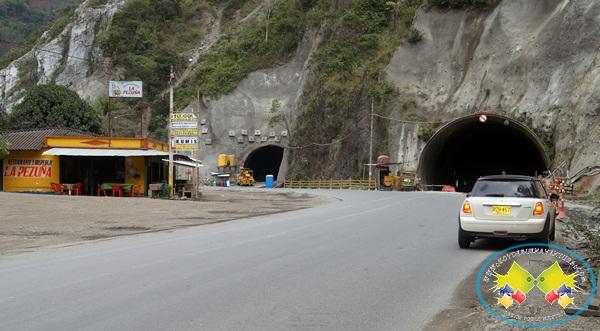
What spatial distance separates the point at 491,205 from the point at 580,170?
2219 cm

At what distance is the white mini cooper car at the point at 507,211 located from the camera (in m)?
11.6

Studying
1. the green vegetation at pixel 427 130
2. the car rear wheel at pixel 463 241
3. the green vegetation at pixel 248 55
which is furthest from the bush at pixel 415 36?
the car rear wheel at pixel 463 241

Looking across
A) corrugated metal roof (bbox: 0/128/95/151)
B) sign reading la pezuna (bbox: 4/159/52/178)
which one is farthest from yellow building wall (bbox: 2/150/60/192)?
corrugated metal roof (bbox: 0/128/95/151)

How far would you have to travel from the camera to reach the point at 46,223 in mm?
18750

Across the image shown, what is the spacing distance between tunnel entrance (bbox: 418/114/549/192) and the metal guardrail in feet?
15.8

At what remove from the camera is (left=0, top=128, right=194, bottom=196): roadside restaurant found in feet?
115

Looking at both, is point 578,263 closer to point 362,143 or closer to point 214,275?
point 214,275

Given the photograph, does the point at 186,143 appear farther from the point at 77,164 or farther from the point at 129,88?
the point at 129,88

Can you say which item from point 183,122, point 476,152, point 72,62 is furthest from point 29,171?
point 72,62

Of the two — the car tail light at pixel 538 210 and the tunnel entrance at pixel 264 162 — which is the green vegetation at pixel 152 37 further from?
the car tail light at pixel 538 210

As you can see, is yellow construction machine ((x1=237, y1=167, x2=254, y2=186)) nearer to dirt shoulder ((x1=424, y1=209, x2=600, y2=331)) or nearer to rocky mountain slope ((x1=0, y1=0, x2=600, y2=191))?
rocky mountain slope ((x1=0, y1=0, x2=600, y2=191))

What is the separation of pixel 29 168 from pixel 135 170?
19.4 feet

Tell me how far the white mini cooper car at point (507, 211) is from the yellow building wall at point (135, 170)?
1063 inches

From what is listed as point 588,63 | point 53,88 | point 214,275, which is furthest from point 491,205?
point 53,88
